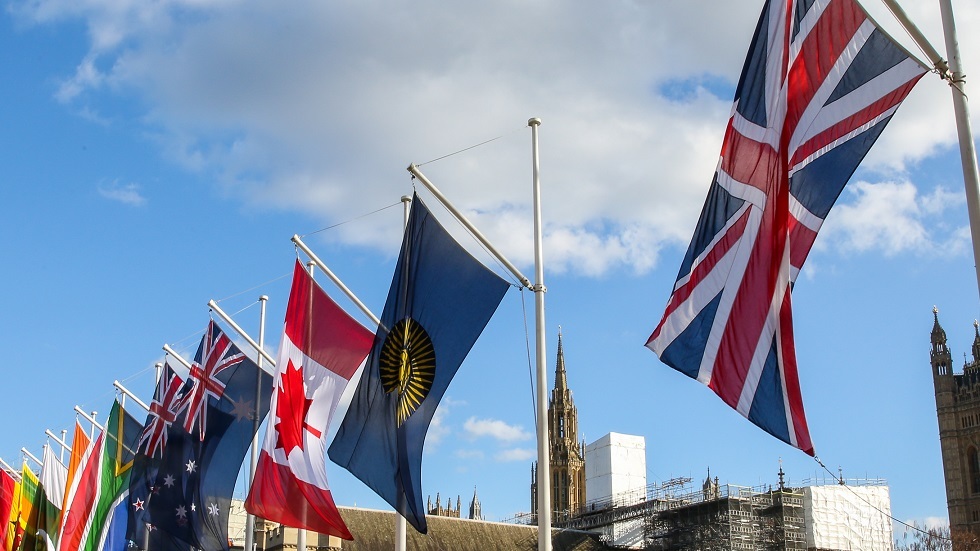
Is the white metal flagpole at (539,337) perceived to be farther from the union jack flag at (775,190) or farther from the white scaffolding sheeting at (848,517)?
the white scaffolding sheeting at (848,517)

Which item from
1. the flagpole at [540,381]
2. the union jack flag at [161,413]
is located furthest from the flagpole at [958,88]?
the union jack flag at [161,413]

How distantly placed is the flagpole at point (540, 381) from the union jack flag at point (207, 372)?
41.1 feet

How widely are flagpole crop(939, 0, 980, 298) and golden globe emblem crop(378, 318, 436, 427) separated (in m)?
10.4

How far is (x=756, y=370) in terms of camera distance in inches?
504

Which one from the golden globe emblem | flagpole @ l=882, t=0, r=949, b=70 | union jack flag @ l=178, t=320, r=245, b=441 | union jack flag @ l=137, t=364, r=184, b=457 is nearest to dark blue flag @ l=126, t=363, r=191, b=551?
union jack flag @ l=137, t=364, r=184, b=457

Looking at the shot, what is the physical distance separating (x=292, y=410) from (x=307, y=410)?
38 cm

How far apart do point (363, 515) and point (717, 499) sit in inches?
971

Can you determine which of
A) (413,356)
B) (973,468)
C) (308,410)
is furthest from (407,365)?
(973,468)

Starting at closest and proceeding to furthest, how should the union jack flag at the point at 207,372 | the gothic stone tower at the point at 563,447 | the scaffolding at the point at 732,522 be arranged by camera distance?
the union jack flag at the point at 207,372 → the scaffolding at the point at 732,522 → the gothic stone tower at the point at 563,447

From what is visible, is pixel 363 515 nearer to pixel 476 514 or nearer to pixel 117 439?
pixel 117 439

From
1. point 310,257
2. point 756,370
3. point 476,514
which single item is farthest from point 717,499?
point 476,514

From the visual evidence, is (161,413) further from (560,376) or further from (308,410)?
(560,376)

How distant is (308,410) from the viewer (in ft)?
75.8

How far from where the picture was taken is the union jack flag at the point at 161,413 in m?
32.2
